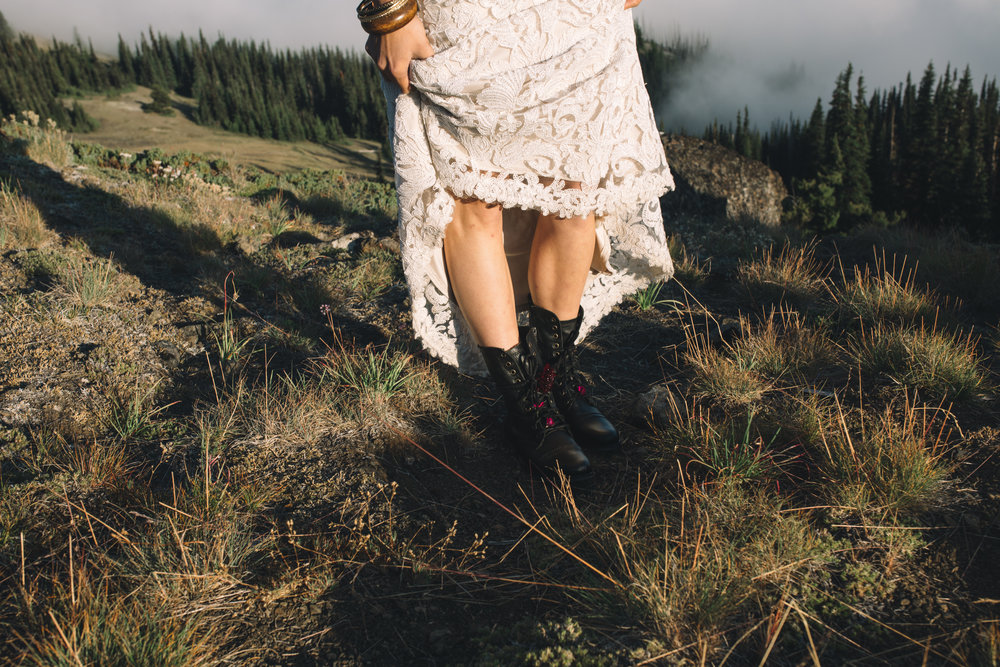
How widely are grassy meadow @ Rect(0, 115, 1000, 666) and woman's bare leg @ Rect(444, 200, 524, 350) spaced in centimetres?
36

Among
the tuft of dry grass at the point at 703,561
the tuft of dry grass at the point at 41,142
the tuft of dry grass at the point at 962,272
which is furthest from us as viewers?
the tuft of dry grass at the point at 41,142

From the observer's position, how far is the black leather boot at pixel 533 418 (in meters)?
1.67

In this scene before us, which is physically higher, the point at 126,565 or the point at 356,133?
the point at 356,133

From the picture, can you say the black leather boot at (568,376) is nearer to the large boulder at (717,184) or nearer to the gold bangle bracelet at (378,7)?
the gold bangle bracelet at (378,7)

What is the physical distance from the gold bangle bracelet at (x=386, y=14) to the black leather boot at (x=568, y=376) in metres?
0.96

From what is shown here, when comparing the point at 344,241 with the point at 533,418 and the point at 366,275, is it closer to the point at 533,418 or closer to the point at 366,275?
the point at 366,275

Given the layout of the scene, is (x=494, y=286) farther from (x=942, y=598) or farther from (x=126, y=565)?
(x=942, y=598)

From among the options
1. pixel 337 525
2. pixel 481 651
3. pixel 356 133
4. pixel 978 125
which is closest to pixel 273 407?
pixel 337 525

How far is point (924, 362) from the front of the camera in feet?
6.23

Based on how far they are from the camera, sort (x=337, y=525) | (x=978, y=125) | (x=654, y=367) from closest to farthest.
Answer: (x=337, y=525)
(x=654, y=367)
(x=978, y=125)

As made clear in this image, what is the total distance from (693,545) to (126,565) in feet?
3.83

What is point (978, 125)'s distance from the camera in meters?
41.5

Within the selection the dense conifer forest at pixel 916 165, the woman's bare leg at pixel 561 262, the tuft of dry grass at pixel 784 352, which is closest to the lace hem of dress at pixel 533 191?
the woman's bare leg at pixel 561 262

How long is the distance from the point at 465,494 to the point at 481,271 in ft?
2.17
